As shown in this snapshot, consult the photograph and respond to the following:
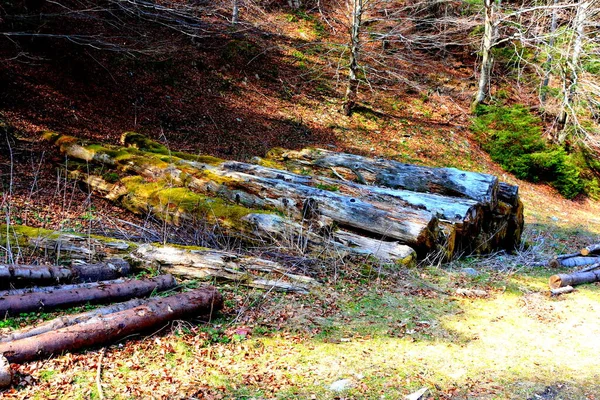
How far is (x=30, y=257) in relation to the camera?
4.70 m

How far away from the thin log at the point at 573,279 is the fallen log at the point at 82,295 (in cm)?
498

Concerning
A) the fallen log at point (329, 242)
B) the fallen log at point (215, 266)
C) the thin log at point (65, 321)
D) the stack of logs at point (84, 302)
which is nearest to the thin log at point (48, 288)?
the stack of logs at point (84, 302)

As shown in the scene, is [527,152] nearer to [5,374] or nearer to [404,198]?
[404,198]

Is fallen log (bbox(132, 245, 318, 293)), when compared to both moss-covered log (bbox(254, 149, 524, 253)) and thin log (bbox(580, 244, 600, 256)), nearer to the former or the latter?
moss-covered log (bbox(254, 149, 524, 253))

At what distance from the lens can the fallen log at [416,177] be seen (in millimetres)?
7660

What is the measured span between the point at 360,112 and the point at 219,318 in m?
14.4

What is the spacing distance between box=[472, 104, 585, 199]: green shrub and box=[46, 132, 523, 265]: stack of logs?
9.43 m

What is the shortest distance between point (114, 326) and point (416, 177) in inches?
249

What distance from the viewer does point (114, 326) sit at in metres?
3.39

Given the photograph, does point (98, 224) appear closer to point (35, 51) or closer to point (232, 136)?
point (232, 136)

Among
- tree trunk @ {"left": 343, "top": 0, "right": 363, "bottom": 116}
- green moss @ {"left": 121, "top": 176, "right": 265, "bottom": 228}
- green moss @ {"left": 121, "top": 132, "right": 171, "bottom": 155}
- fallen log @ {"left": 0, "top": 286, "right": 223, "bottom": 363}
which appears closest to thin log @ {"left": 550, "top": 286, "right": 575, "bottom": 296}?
green moss @ {"left": 121, "top": 176, "right": 265, "bottom": 228}

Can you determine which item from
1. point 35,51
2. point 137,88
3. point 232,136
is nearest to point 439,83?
point 232,136

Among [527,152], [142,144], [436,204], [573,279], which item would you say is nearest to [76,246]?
[142,144]

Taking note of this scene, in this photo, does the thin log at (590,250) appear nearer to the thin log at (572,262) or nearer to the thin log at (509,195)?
the thin log at (572,262)
